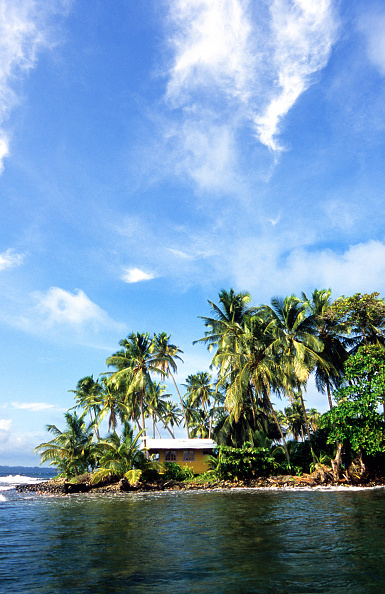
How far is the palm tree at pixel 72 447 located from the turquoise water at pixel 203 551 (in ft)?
Result: 83.2

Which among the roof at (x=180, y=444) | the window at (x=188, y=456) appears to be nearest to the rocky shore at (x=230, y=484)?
the roof at (x=180, y=444)

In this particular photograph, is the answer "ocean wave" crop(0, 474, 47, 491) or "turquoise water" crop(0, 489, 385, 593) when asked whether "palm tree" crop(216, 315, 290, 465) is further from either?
"ocean wave" crop(0, 474, 47, 491)

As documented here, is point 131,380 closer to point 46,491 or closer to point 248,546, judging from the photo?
point 46,491

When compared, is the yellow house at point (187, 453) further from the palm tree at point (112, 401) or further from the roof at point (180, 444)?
the palm tree at point (112, 401)

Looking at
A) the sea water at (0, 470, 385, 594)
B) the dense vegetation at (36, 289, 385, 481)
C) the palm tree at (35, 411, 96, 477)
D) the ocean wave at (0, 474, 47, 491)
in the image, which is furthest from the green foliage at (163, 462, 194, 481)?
the ocean wave at (0, 474, 47, 491)

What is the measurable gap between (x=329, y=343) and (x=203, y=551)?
27.4 meters

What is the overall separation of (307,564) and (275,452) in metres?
26.2

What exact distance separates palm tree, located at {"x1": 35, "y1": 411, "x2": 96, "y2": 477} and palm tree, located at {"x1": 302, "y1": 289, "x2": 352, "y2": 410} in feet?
75.5

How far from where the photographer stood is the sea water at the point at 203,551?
713 centimetres

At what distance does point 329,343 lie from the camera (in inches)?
1361

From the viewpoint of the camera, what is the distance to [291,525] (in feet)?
42.0

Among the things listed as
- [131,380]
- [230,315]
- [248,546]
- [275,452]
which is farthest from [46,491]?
[248,546]

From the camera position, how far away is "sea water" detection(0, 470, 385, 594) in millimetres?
7133

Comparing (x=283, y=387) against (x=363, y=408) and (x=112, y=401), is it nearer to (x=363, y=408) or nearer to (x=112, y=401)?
(x=363, y=408)
